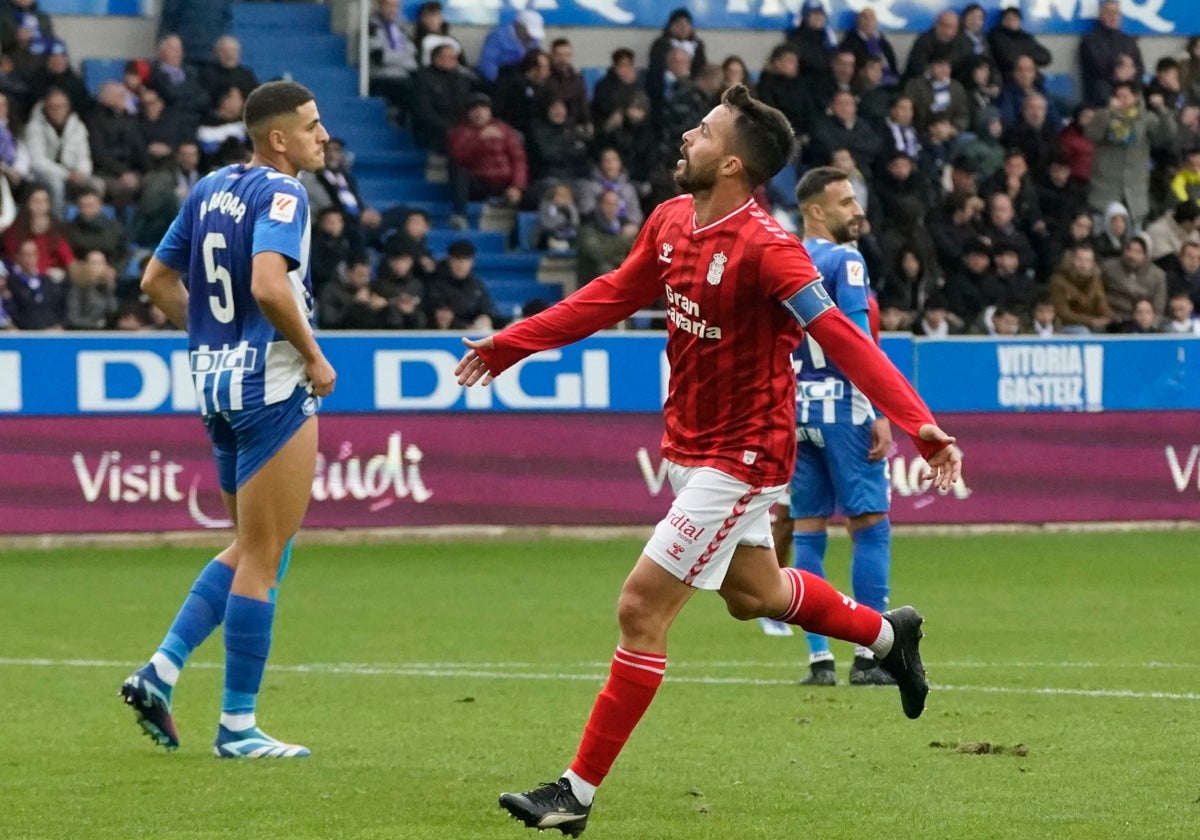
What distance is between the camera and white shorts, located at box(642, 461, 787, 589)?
599cm

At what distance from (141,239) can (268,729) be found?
37.9 ft

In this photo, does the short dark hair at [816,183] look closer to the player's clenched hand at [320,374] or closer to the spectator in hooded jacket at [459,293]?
the player's clenched hand at [320,374]

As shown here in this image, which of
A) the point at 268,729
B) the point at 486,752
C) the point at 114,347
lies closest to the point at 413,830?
the point at 486,752

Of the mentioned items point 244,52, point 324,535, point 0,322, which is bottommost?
point 324,535

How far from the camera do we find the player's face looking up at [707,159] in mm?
6105

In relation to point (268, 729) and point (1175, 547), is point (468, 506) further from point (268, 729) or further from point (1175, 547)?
point (268, 729)

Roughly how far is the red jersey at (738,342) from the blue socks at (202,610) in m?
2.02

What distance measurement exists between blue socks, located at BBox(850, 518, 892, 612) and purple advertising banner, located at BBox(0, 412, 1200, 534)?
658cm

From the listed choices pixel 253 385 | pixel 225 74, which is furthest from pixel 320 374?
pixel 225 74

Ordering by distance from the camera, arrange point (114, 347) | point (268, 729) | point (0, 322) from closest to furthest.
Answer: point (268, 729)
point (114, 347)
point (0, 322)

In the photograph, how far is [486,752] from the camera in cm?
732

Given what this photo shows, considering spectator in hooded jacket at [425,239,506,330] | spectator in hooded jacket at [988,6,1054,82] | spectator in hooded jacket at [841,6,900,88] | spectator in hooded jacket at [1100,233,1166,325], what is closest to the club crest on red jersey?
spectator in hooded jacket at [425,239,506,330]

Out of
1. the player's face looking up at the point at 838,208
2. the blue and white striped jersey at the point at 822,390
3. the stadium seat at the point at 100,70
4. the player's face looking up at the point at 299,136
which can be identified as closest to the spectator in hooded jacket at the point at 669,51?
the stadium seat at the point at 100,70

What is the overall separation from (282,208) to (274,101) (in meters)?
0.41
